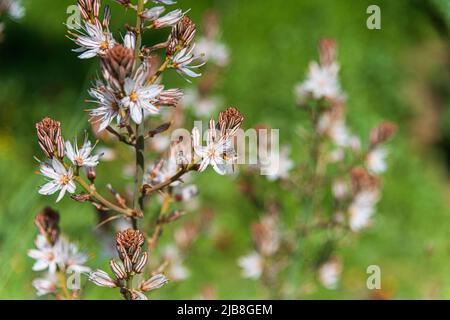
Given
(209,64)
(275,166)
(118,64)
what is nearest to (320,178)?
(275,166)

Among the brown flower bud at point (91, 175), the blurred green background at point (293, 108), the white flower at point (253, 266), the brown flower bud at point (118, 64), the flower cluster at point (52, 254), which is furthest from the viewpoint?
the blurred green background at point (293, 108)

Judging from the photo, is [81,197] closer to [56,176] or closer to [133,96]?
[56,176]

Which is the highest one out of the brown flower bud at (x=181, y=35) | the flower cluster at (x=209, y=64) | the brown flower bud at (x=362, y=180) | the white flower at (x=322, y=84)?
the flower cluster at (x=209, y=64)

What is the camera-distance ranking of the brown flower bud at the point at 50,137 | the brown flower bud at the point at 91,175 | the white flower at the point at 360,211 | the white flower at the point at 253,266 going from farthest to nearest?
1. the white flower at the point at 253,266
2. the white flower at the point at 360,211
3. the brown flower bud at the point at 91,175
4. the brown flower bud at the point at 50,137

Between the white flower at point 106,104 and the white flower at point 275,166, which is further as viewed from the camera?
the white flower at point 275,166

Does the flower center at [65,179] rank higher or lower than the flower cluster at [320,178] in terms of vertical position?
lower

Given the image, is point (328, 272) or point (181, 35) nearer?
point (181, 35)

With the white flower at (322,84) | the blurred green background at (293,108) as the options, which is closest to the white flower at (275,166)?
the white flower at (322,84)

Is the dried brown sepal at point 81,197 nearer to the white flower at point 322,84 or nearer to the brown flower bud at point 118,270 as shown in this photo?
the brown flower bud at point 118,270
